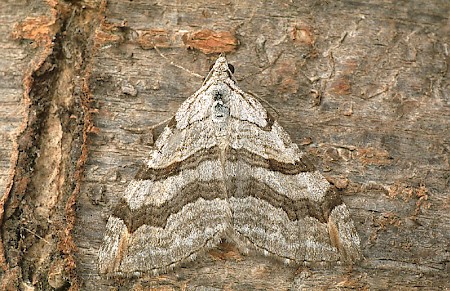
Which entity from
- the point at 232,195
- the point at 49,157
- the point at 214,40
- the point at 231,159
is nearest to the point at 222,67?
the point at 214,40

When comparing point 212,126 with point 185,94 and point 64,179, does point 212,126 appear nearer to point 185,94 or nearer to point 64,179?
point 185,94

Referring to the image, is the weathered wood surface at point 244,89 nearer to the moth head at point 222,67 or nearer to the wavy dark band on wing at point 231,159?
the moth head at point 222,67

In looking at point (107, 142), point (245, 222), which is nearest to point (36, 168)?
point (107, 142)

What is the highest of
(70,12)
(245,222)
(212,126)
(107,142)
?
(70,12)

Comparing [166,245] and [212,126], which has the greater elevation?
[212,126]

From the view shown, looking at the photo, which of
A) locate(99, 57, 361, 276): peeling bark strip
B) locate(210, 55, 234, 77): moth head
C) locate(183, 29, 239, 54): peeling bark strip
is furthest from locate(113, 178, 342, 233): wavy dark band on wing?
locate(183, 29, 239, 54): peeling bark strip

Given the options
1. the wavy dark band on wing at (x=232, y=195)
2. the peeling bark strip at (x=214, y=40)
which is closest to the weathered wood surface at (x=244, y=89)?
the peeling bark strip at (x=214, y=40)

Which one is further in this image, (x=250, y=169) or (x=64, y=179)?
(x=250, y=169)
